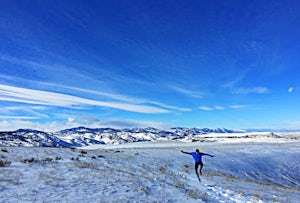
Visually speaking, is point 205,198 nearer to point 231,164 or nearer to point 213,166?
point 213,166

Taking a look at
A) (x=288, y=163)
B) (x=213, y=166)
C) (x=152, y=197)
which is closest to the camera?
(x=152, y=197)

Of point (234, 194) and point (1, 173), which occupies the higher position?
point (1, 173)

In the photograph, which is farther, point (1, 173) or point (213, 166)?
point (213, 166)

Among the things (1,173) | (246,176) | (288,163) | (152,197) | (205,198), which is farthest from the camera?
(288,163)

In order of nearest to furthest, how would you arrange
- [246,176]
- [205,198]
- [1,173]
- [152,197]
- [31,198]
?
1. [31,198]
2. [152,197]
3. [205,198]
4. [1,173]
5. [246,176]

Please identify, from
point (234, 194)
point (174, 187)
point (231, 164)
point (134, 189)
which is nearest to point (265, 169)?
point (231, 164)

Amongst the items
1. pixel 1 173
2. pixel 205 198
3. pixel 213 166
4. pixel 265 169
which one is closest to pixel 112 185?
pixel 205 198

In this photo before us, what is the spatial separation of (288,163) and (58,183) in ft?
125

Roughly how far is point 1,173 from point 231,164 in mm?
28381

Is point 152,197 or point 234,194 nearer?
point 152,197

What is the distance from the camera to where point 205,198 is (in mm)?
11898

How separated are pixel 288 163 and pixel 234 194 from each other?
3042cm

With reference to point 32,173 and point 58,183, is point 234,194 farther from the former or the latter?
point 32,173

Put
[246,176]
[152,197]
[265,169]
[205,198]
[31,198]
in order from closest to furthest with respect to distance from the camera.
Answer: [31,198], [152,197], [205,198], [246,176], [265,169]
